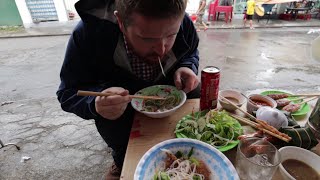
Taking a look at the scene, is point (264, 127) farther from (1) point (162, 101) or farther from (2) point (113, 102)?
(2) point (113, 102)

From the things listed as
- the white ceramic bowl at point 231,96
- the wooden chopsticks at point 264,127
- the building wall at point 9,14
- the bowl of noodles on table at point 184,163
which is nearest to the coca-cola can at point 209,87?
the white ceramic bowl at point 231,96

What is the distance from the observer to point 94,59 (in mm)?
1504

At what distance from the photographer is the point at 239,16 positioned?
1122 cm

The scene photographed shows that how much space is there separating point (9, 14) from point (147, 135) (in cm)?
1151

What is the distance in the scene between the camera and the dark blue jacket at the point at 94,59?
1.37m

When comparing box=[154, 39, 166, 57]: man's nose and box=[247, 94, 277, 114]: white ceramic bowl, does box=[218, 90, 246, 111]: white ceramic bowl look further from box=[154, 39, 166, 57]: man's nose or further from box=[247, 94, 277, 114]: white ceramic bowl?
box=[154, 39, 166, 57]: man's nose

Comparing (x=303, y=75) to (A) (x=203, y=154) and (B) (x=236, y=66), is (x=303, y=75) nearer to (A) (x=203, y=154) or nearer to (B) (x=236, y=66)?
(B) (x=236, y=66)

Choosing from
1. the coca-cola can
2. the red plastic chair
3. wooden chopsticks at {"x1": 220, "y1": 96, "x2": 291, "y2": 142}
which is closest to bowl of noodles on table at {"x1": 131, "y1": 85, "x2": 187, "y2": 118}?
the coca-cola can

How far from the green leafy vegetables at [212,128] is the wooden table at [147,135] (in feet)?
0.19

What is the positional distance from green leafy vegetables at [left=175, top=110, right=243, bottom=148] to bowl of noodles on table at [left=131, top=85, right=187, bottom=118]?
0.13 metres

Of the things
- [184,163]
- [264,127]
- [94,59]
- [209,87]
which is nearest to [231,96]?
[209,87]

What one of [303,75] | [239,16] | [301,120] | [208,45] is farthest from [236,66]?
[239,16]

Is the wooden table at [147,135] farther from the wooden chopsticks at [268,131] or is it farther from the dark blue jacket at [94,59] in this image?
the dark blue jacket at [94,59]

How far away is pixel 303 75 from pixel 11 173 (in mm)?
5436
